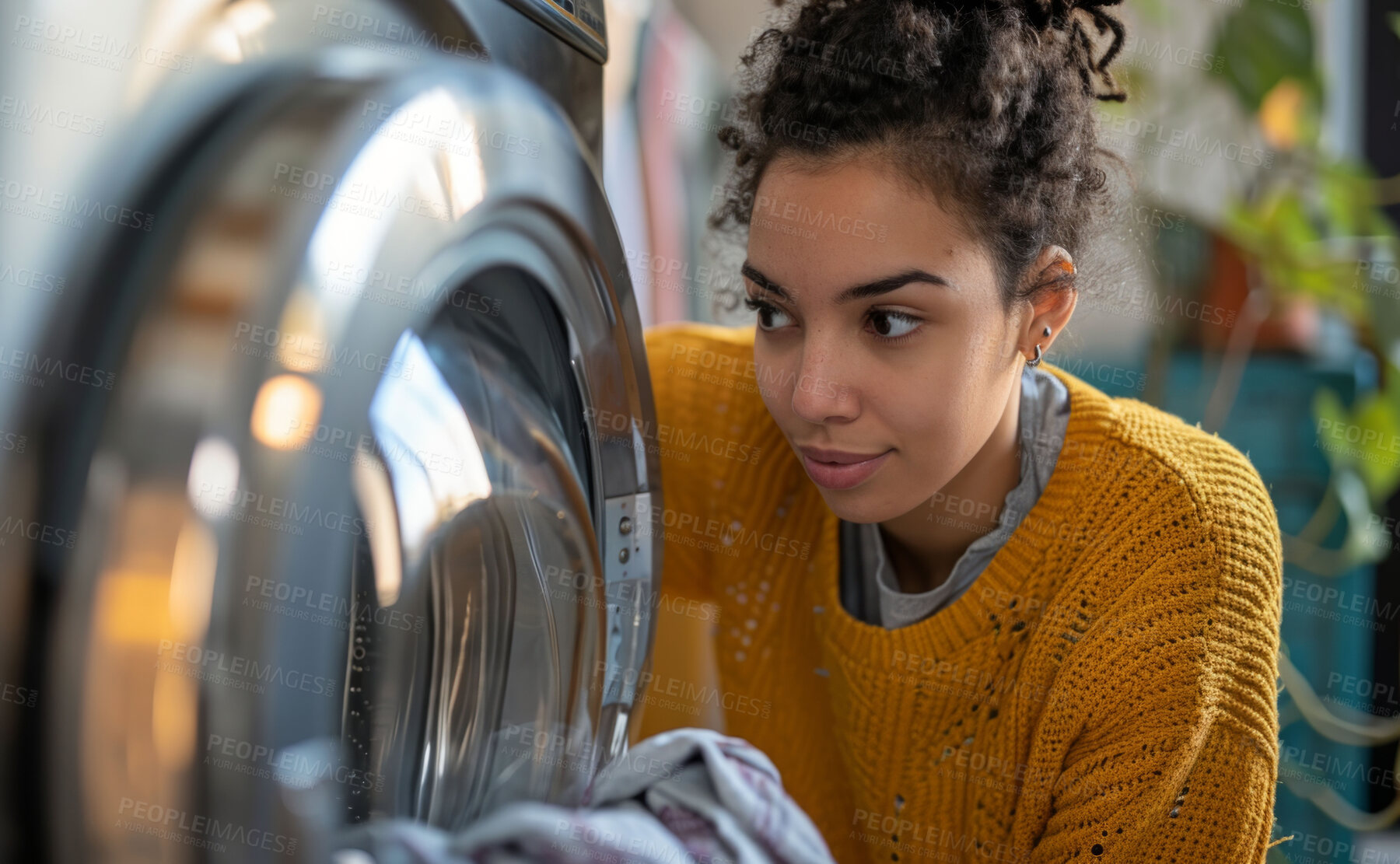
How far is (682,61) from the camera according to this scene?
4.10ft

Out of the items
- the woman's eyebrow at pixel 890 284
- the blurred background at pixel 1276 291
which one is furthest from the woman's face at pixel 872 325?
the blurred background at pixel 1276 291

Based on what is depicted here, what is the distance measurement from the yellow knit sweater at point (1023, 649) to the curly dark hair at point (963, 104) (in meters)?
0.17

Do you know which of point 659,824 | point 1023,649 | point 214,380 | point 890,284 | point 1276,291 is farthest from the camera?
point 1276,291

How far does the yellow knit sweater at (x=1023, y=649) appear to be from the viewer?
23.0 inches

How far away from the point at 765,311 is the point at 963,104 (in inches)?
6.5

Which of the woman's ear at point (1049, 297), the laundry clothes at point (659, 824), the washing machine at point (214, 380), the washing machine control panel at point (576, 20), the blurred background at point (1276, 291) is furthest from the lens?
the blurred background at point (1276, 291)

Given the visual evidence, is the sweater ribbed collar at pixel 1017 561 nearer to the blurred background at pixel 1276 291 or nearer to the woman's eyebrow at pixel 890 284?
the woman's eyebrow at pixel 890 284

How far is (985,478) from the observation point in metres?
0.74

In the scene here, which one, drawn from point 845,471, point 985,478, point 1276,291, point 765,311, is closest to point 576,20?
point 765,311

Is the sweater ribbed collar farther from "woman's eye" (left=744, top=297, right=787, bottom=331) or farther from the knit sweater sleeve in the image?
"woman's eye" (left=744, top=297, right=787, bottom=331)

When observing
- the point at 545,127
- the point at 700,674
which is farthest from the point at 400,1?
the point at 700,674

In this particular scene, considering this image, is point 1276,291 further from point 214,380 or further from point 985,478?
point 214,380

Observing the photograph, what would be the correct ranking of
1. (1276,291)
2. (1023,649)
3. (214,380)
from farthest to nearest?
1. (1276,291)
2. (1023,649)
3. (214,380)

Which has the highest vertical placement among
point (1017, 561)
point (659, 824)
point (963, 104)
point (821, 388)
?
point (963, 104)
